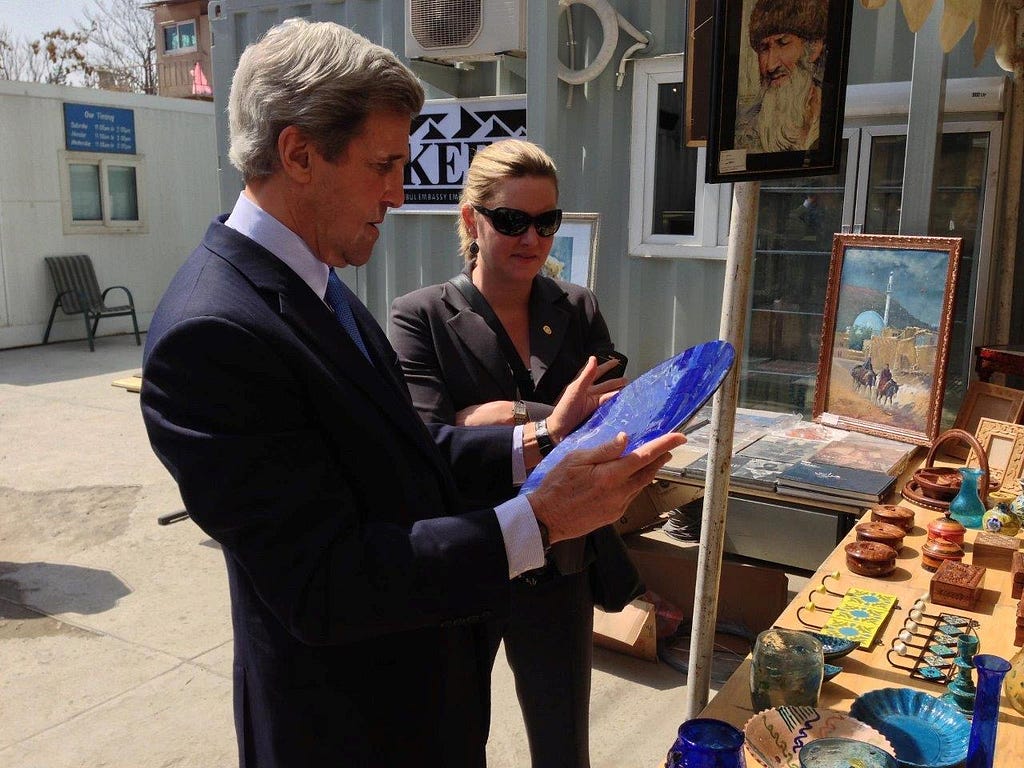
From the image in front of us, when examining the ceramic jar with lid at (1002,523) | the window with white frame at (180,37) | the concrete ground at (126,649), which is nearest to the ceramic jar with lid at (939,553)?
the ceramic jar with lid at (1002,523)

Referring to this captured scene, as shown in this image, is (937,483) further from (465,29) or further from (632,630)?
(465,29)

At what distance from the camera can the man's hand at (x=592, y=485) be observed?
1173 mm

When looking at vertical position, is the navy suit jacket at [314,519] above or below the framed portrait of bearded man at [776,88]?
below

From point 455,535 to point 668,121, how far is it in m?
3.74

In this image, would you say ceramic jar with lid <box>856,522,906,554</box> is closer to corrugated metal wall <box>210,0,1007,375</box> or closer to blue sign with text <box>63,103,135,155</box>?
corrugated metal wall <box>210,0,1007,375</box>

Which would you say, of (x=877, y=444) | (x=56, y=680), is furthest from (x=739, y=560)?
(x=56, y=680)

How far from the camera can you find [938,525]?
2.24 meters

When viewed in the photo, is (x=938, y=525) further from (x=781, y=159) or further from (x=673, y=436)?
(x=673, y=436)

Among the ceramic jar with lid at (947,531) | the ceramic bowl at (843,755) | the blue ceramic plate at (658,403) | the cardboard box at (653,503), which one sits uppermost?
the blue ceramic plate at (658,403)

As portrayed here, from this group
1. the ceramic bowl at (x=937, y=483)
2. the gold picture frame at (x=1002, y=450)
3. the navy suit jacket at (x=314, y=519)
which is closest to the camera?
the navy suit jacket at (x=314, y=519)

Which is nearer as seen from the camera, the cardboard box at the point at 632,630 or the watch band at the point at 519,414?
the watch band at the point at 519,414

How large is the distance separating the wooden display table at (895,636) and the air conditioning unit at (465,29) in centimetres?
308

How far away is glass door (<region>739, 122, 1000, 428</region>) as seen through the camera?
3887 mm

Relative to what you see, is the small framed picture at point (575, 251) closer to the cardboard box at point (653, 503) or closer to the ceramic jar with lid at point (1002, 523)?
the cardboard box at point (653, 503)
